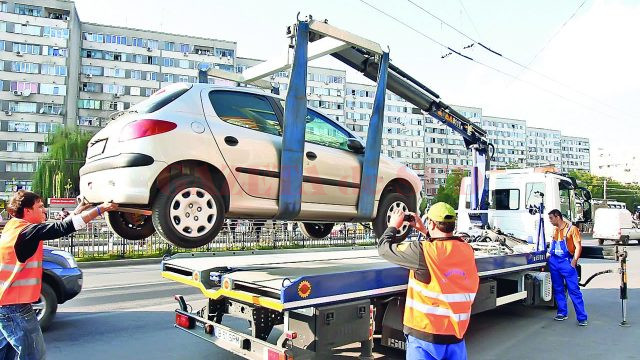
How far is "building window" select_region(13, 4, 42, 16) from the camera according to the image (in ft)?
169

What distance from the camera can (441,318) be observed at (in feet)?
10.7

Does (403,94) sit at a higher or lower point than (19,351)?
higher

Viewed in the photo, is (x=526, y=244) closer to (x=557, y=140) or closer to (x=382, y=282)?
(x=382, y=282)

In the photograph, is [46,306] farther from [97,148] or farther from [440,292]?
[440,292]

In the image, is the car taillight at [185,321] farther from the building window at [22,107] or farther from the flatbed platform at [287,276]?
the building window at [22,107]

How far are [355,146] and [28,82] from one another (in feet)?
183

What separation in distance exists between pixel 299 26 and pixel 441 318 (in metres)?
2.86

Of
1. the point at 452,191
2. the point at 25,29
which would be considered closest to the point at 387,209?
the point at 25,29

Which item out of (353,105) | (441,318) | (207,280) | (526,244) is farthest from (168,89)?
(353,105)

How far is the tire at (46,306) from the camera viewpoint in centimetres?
617

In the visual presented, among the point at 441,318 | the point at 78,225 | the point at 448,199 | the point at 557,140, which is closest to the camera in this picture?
the point at 441,318

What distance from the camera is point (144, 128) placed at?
4035 millimetres

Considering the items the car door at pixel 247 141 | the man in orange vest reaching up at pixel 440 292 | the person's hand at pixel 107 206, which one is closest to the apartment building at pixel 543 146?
the car door at pixel 247 141

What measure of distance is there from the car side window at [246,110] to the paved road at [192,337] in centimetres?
213
